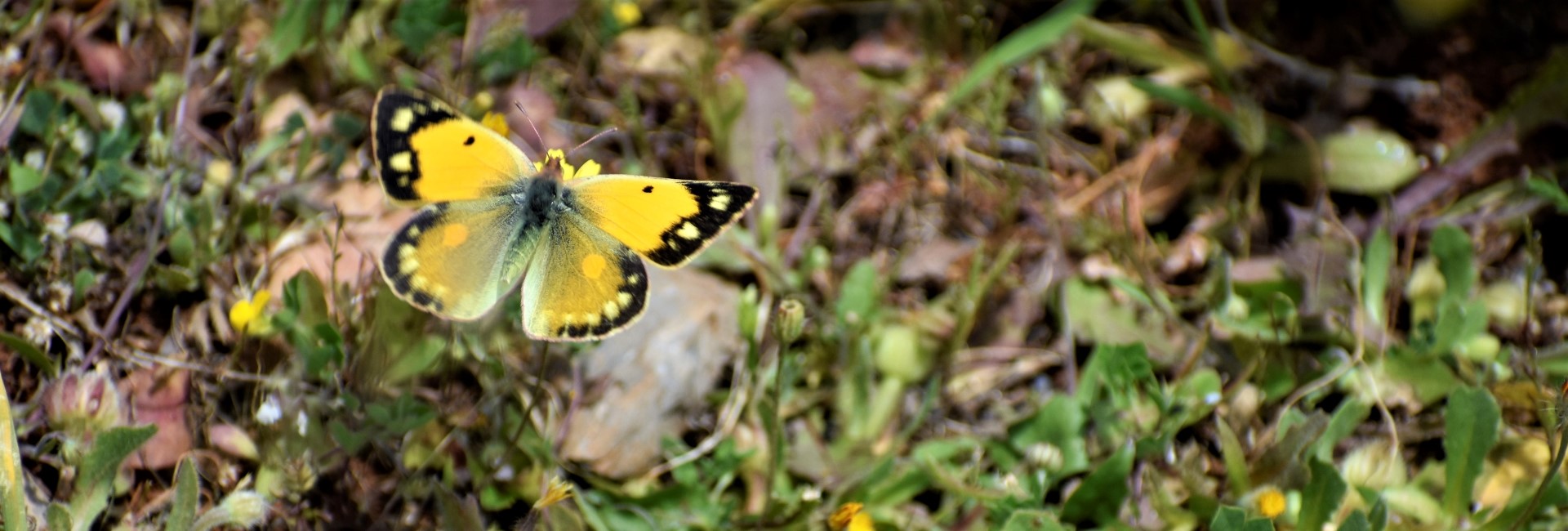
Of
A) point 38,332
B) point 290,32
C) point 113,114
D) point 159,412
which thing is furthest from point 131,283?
point 290,32

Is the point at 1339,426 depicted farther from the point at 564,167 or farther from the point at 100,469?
the point at 100,469

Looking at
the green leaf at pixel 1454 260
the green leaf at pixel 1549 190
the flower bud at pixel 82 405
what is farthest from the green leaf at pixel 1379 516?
the flower bud at pixel 82 405

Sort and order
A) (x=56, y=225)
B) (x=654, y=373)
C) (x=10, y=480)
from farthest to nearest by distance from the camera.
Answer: (x=654, y=373)
(x=56, y=225)
(x=10, y=480)

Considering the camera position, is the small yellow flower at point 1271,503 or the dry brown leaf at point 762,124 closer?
the small yellow flower at point 1271,503

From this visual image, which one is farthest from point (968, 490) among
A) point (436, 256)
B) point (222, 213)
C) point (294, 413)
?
point (222, 213)

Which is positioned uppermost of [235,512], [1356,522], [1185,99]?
[1185,99]

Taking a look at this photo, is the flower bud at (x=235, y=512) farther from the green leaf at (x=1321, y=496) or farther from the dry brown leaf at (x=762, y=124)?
the green leaf at (x=1321, y=496)
